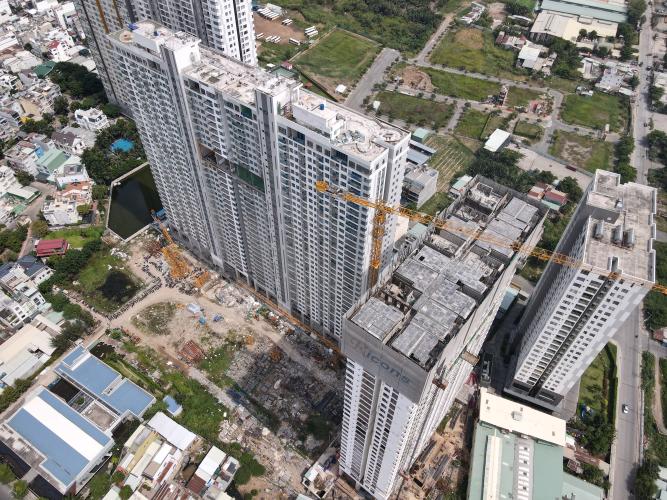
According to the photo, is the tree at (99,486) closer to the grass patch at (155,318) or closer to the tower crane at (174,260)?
the grass patch at (155,318)

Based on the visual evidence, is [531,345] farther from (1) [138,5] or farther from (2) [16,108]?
(2) [16,108]

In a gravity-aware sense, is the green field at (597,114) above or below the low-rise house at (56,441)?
above

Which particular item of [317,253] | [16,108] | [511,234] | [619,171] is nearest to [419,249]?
[511,234]

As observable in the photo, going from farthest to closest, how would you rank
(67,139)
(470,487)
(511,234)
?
(67,139), (470,487), (511,234)

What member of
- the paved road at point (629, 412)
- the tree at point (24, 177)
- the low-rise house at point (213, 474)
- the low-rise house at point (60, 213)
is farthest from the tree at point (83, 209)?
the paved road at point (629, 412)

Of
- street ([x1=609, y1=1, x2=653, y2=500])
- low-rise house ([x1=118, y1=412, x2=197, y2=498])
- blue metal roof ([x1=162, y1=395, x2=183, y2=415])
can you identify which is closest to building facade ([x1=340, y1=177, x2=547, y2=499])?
low-rise house ([x1=118, y1=412, x2=197, y2=498])

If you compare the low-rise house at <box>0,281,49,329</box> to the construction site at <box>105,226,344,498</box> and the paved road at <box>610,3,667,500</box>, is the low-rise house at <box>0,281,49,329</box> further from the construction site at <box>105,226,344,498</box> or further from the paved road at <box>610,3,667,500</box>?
the paved road at <box>610,3,667,500</box>

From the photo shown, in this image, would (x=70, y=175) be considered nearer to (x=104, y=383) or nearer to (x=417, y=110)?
(x=104, y=383)
